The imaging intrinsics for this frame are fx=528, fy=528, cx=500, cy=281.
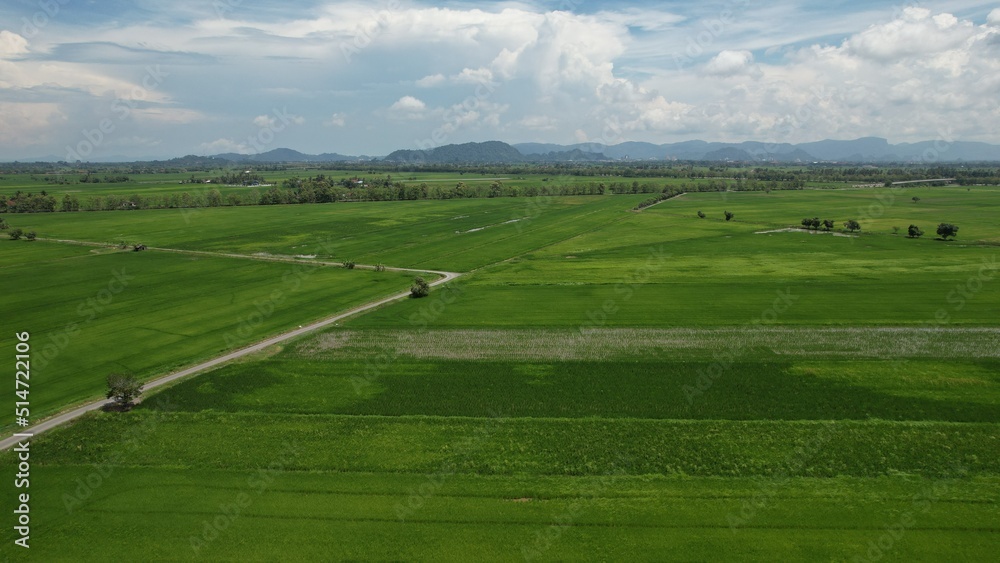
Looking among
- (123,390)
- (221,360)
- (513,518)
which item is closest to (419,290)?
(221,360)

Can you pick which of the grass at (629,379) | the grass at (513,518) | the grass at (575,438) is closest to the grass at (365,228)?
the grass at (575,438)

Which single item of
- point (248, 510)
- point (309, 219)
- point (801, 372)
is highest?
point (309, 219)

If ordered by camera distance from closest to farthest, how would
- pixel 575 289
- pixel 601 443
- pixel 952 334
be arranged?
pixel 601 443 < pixel 952 334 < pixel 575 289

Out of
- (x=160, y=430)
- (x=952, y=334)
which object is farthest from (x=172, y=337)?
(x=952, y=334)

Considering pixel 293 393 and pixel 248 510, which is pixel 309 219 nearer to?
pixel 293 393

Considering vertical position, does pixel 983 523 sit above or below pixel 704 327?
below

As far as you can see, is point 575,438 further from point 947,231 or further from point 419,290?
point 947,231

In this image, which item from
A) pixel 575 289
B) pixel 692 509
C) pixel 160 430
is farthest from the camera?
pixel 575 289

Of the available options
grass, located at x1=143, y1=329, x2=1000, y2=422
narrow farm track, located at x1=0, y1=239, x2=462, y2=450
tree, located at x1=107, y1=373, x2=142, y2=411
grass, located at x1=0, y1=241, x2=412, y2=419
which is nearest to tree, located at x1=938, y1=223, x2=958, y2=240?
grass, located at x1=143, y1=329, x2=1000, y2=422
